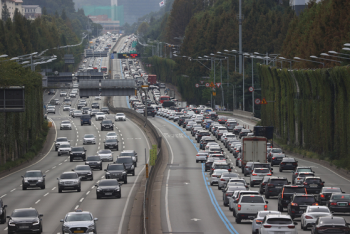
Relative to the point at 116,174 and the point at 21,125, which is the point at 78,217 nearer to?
the point at 116,174

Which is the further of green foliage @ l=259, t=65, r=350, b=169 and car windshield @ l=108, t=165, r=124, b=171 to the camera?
green foliage @ l=259, t=65, r=350, b=169

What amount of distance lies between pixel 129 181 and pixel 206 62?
12150 cm

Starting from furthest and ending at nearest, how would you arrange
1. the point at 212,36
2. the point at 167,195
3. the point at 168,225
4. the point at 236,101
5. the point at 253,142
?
the point at 212,36 → the point at 236,101 → the point at 253,142 → the point at 167,195 → the point at 168,225

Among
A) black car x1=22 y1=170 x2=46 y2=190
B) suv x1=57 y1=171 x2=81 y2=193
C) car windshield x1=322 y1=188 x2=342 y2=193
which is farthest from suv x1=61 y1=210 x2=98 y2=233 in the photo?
black car x1=22 y1=170 x2=46 y2=190

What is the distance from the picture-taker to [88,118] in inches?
4402

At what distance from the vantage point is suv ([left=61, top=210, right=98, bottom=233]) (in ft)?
91.1

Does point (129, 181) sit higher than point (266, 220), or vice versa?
point (266, 220)

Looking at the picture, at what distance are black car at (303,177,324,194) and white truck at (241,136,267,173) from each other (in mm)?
16209

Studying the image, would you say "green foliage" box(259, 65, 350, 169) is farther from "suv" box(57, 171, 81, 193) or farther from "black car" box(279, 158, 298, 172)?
"suv" box(57, 171, 81, 193)

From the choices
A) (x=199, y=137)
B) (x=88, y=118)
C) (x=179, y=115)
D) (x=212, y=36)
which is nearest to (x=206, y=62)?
(x=212, y=36)

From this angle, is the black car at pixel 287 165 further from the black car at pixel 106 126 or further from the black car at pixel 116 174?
the black car at pixel 106 126

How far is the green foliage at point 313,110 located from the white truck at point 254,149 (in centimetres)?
775

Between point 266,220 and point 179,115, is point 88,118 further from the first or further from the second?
point 266,220

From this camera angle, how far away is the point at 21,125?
78.8m
